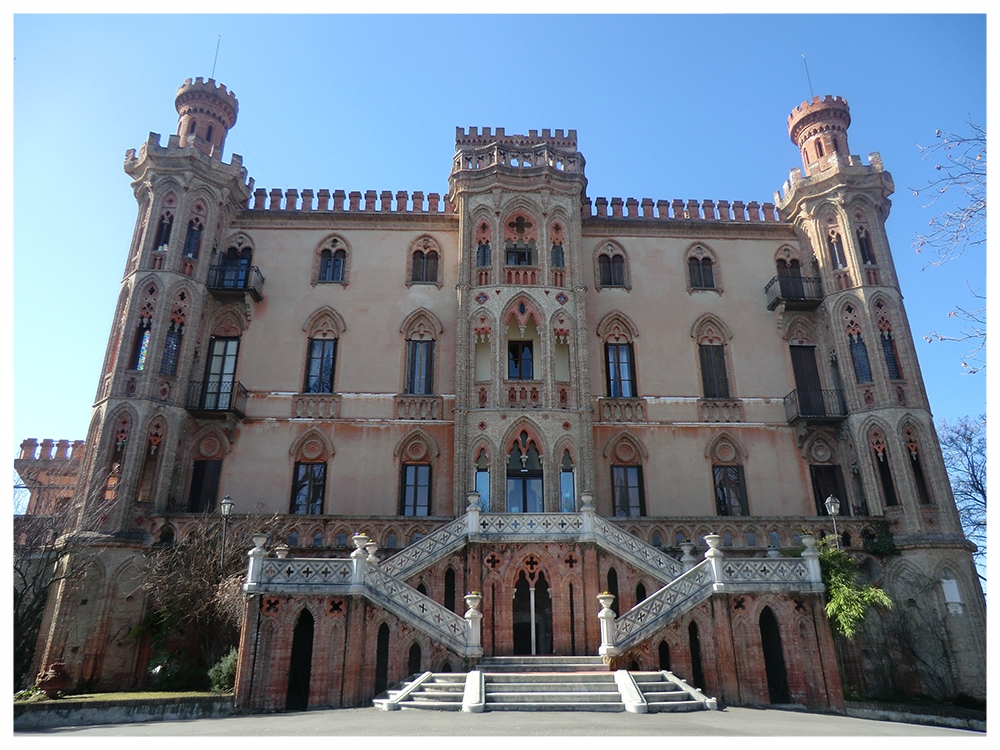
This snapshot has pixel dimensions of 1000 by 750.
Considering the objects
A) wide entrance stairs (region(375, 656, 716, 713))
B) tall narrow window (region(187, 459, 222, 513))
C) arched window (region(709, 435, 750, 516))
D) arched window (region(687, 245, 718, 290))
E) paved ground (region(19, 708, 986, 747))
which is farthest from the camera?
arched window (region(687, 245, 718, 290))

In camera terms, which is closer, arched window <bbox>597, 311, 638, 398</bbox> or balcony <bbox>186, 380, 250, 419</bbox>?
balcony <bbox>186, 380, 250, 419</bbox>

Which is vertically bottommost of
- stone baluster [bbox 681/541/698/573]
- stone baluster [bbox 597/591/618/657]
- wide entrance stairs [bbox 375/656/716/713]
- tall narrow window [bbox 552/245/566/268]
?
wide entrance stairs [bbox 375/656/716/713]

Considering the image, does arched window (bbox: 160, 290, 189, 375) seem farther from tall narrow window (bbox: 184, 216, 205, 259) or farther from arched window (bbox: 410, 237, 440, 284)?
arched window (bbox: 410, 237, 440, 284)

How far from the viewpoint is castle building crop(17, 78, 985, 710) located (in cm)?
1753

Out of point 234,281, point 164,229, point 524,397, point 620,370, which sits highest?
point 164,229

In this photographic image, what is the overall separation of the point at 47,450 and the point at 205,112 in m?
15.3

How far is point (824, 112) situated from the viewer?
25.2m

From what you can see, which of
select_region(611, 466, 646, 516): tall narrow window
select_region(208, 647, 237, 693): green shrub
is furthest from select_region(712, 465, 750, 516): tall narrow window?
select_region(208, 647, 237, 693): green shrub

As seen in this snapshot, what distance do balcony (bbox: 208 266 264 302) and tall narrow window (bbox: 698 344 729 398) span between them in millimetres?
15405

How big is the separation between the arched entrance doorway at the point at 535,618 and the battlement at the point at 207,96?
1966cm

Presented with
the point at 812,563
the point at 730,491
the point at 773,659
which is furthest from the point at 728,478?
the point at 773,659

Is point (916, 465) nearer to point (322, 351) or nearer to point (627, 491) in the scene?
point (627, 491)

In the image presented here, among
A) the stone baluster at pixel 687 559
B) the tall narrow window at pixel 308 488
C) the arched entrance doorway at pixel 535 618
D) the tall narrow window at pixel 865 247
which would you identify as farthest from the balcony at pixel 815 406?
the tall narrow window at pixel 308 488
